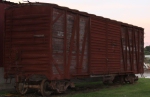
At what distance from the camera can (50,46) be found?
11875 mm

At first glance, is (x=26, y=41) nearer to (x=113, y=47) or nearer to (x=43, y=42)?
(x=43, y=42)

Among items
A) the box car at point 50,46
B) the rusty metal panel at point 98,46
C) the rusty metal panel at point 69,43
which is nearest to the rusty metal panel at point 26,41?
the box car at point 50,46

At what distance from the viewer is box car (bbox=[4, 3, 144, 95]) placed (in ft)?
39.7

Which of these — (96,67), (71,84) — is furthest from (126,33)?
(71,84)

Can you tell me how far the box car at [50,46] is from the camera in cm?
1209

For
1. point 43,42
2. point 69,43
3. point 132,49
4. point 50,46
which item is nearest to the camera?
point 50,46

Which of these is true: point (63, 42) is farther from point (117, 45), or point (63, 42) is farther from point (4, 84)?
point (117, 45)

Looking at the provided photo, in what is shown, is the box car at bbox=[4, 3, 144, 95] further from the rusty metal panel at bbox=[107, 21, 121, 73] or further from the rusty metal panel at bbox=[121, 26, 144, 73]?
the rusty metal panel at bbox=[121, 26, 144, 73]

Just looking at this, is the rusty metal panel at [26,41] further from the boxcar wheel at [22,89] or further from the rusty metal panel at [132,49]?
the rusty metal panel at [132,49]

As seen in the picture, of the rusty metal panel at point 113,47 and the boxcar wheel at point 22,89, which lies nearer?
the boxcar wheel at point 22,89

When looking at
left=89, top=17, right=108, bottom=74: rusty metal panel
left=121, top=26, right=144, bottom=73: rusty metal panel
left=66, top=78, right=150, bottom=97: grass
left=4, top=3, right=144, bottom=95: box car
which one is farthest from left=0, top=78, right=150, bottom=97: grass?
left=121, top=26, right=144, bottom=73: rusty metal panel

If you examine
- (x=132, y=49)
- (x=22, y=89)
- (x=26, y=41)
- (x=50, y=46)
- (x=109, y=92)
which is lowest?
(x=109, y=92)

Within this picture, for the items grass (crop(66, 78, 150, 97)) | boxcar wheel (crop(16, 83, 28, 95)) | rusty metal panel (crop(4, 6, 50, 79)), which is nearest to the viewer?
rusty metal panel (crop(4, 6, 50, 79))

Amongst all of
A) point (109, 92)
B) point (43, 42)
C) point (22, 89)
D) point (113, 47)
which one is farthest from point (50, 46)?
point (113, 47)
